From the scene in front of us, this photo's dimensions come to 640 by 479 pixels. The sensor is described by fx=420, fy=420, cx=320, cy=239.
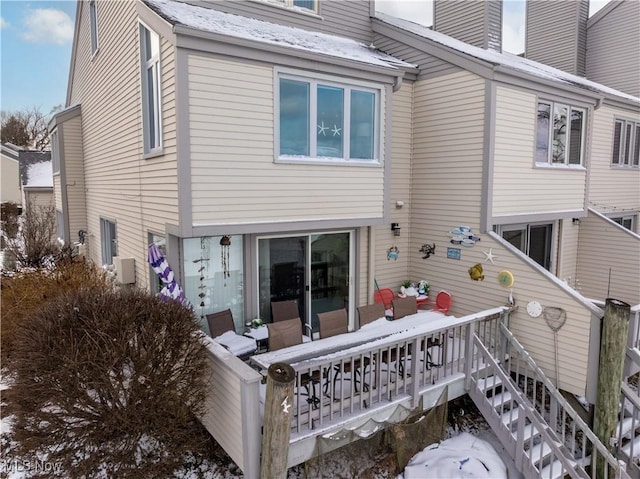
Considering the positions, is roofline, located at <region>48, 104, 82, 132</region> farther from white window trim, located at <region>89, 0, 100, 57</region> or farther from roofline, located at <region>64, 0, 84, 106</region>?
white window trim, located at <region>89, 0, 100, 57</region>

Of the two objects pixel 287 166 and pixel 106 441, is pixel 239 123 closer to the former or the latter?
pixel 287 166

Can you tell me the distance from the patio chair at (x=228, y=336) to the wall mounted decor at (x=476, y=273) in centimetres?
434

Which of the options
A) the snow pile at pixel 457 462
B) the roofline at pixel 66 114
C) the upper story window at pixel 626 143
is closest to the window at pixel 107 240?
the roofline at pixel 66 114

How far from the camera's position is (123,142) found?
8461mm

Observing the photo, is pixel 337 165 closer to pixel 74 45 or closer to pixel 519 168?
pixel 519 168

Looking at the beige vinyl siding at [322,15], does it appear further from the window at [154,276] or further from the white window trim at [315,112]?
the window at [154,276]

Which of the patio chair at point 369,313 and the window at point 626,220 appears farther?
the window at point 626,220

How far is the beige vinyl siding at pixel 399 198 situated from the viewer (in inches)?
348

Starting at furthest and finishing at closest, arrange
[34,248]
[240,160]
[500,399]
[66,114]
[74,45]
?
1. [74,45]
2. [66,114]
3. [34,248]
4. [500,399]
5. [240,160]

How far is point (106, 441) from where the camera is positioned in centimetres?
432

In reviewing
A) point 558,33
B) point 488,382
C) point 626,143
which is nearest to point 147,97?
point 488,382

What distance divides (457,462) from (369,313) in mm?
2465

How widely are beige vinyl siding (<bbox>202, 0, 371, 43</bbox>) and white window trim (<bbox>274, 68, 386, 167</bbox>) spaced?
256 centimetres

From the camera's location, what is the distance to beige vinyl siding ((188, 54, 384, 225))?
5773mm
